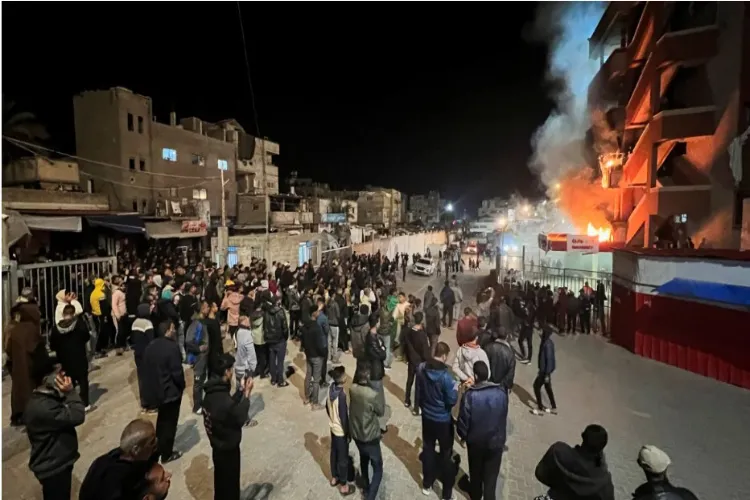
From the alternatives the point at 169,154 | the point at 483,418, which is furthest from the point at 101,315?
the point at 169,154

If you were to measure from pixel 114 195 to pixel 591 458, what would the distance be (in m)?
31.8

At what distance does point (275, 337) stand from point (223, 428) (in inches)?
164

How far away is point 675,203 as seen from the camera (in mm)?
16719

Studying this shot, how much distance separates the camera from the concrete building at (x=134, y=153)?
89.6 ft

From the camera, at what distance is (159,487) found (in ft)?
10.7

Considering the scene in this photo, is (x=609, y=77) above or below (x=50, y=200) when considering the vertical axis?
above

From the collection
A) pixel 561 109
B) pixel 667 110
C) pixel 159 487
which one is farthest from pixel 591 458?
pixel 561 109

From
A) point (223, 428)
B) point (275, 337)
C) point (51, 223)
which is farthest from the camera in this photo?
point (51, 223)

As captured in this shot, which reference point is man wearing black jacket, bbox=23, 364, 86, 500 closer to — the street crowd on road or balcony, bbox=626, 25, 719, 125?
the street crowd on road

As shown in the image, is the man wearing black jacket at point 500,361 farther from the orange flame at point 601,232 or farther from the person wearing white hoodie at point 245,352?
the orange flame at point 601,232

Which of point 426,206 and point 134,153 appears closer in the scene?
point 134,153

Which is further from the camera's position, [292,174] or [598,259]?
[292,174]

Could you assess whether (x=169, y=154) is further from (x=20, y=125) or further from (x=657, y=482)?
(x=657, y=482)

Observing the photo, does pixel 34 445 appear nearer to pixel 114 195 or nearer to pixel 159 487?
pixel 159 487
